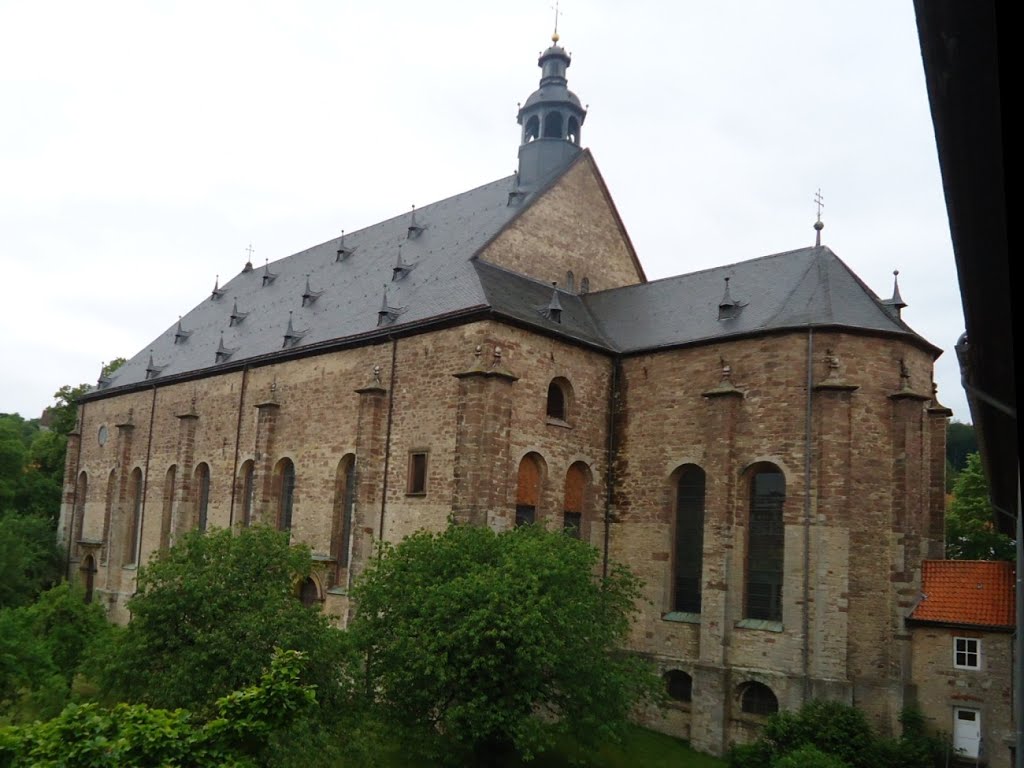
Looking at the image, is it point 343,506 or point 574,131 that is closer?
point 343,506

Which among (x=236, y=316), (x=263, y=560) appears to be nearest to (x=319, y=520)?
(x=263, y=560)

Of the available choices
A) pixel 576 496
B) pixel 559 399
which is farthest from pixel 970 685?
pixel 559 399

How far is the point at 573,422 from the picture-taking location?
26875 mm

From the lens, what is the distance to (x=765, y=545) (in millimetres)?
23938

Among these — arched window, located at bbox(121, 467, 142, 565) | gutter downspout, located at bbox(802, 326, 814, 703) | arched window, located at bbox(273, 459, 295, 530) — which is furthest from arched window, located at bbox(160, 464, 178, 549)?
gutter downspout, located at bbox(802, 326, 814, 703)

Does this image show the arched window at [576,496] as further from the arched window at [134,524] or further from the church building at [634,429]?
the arched window at [134,524]

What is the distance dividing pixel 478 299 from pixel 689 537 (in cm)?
893

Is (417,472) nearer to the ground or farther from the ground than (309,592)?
farther from the ground

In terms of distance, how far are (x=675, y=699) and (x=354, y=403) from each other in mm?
12895

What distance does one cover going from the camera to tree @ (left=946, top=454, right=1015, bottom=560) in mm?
37938

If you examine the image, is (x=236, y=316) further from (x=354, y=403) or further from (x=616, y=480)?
(x=616, y=480)

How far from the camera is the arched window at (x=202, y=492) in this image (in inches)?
1425

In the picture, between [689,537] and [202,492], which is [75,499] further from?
[689,537]

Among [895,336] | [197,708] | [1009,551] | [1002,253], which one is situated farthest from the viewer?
[1009,551]
